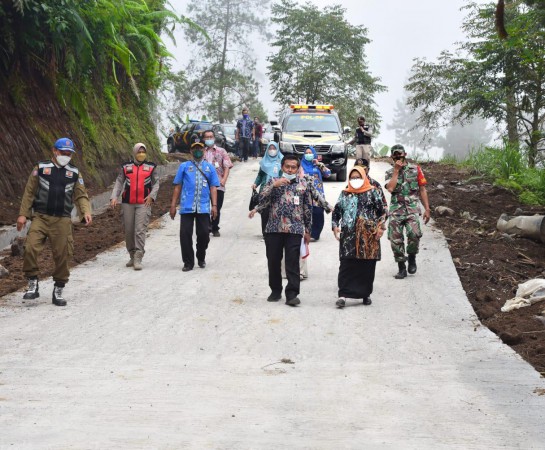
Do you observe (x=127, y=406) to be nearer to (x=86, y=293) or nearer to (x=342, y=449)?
(x=342, y=449)

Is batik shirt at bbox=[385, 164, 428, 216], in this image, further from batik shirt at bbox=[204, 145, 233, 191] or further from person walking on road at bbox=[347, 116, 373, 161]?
person walking on road at bbox=[347, 116, 373, 161]

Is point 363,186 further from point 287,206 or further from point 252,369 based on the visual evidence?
point 252,369

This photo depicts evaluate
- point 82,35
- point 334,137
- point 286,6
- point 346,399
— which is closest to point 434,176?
point 334,137

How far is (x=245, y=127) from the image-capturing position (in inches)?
1342

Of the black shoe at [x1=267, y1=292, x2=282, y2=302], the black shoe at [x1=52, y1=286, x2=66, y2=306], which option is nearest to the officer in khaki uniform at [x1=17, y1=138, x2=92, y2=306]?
the black shoe at [x1=52, y1=286, x2=66, y2=306]

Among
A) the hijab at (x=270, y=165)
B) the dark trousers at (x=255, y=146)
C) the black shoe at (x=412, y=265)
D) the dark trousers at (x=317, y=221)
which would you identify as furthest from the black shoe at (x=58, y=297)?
the dark trousers at (x=255, y=146)

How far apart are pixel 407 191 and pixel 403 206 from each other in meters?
0.23

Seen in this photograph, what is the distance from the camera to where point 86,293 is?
1161 cm

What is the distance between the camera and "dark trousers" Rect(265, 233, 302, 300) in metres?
11.2

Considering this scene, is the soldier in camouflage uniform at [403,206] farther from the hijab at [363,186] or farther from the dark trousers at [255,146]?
the dark trousers at [255,146]

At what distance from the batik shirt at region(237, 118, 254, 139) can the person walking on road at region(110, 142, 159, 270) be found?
20151 mm

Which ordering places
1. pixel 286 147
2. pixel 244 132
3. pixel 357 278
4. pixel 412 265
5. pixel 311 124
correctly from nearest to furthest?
pixel 357 278
pixel 412 265
pixel 286 147
pixel 311 124
pixel 244 132

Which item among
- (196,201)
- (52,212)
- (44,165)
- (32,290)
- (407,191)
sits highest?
(44,165)

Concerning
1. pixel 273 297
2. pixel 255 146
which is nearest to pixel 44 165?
pixel 273 297
